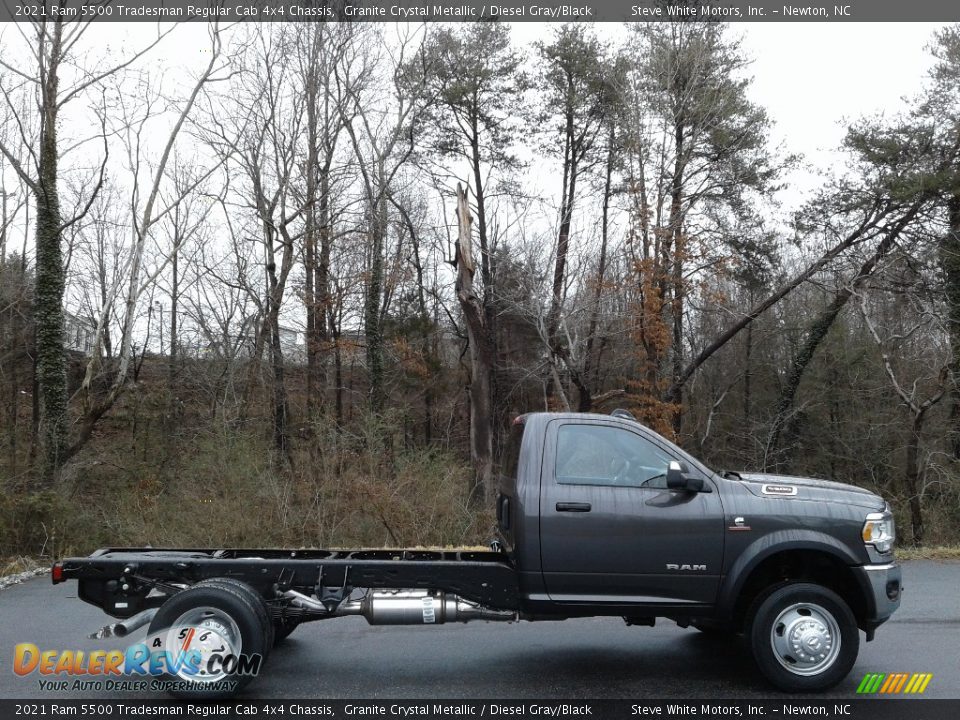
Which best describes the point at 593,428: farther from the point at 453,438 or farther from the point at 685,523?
the point at 453,438

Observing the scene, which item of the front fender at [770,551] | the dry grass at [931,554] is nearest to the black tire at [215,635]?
the front fender at [770,551]

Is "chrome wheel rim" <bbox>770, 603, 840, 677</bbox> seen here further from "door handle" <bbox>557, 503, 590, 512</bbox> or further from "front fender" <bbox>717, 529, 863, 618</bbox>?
"door handle" <bbox>557, 503, 590, 512</bbox>

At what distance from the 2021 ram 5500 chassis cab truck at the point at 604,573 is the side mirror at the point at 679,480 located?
11 millimetres

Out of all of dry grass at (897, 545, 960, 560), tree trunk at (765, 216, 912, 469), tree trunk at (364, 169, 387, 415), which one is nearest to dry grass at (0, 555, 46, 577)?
dry grass at (897, 545, 960, 560)

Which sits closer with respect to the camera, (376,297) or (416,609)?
(416,609)

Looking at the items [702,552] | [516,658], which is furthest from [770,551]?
[516,658]

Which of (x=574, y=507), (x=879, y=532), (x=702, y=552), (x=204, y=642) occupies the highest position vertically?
(x=574, y=507)

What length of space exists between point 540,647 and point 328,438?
10.8 metres

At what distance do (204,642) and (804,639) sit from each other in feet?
13.3

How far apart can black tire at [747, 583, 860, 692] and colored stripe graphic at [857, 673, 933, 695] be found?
25cm

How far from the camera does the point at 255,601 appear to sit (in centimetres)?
596

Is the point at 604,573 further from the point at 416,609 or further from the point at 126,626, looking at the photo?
the point at 126,626

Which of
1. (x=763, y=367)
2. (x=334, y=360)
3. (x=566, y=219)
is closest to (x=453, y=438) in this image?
(x=334, y=360)

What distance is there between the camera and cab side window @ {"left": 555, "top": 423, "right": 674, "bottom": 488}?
244 inches
